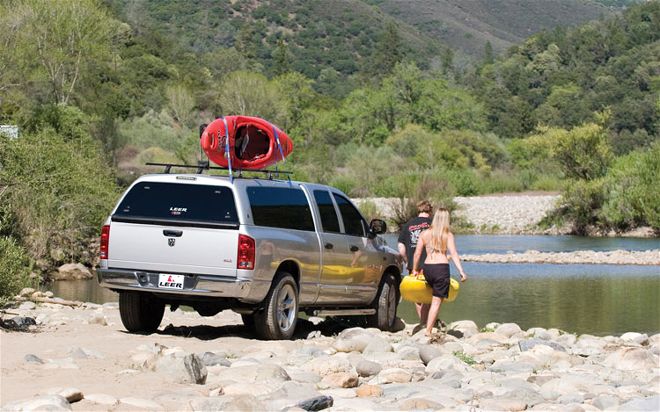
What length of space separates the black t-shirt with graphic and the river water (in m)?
4.80

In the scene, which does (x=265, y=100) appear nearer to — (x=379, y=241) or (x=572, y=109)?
(x=572, y=109)

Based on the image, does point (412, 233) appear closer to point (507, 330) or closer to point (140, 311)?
point (507, 330)

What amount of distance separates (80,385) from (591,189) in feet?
168

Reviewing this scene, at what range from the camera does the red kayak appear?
57.0 ft

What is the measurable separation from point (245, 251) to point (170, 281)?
977mm

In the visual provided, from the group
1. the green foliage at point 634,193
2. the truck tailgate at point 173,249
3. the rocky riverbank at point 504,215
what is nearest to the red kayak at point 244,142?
the truck tailgate at point 173,249

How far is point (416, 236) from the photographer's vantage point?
16.7 meters

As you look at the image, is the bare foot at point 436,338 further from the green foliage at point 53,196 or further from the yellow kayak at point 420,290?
the green foliage at point 53,196

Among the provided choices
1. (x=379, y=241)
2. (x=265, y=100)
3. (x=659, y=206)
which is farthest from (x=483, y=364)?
(x=265, y=100)

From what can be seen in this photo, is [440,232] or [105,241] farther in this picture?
[440,232]

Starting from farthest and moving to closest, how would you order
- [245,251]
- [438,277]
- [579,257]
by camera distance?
[579,257], [438,277], [245,251]

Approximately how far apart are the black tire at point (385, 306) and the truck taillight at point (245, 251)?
3.80 meters

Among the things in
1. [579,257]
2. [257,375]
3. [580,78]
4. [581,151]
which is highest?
[580,78]

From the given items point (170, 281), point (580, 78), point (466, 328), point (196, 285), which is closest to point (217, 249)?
point (196, 285)
